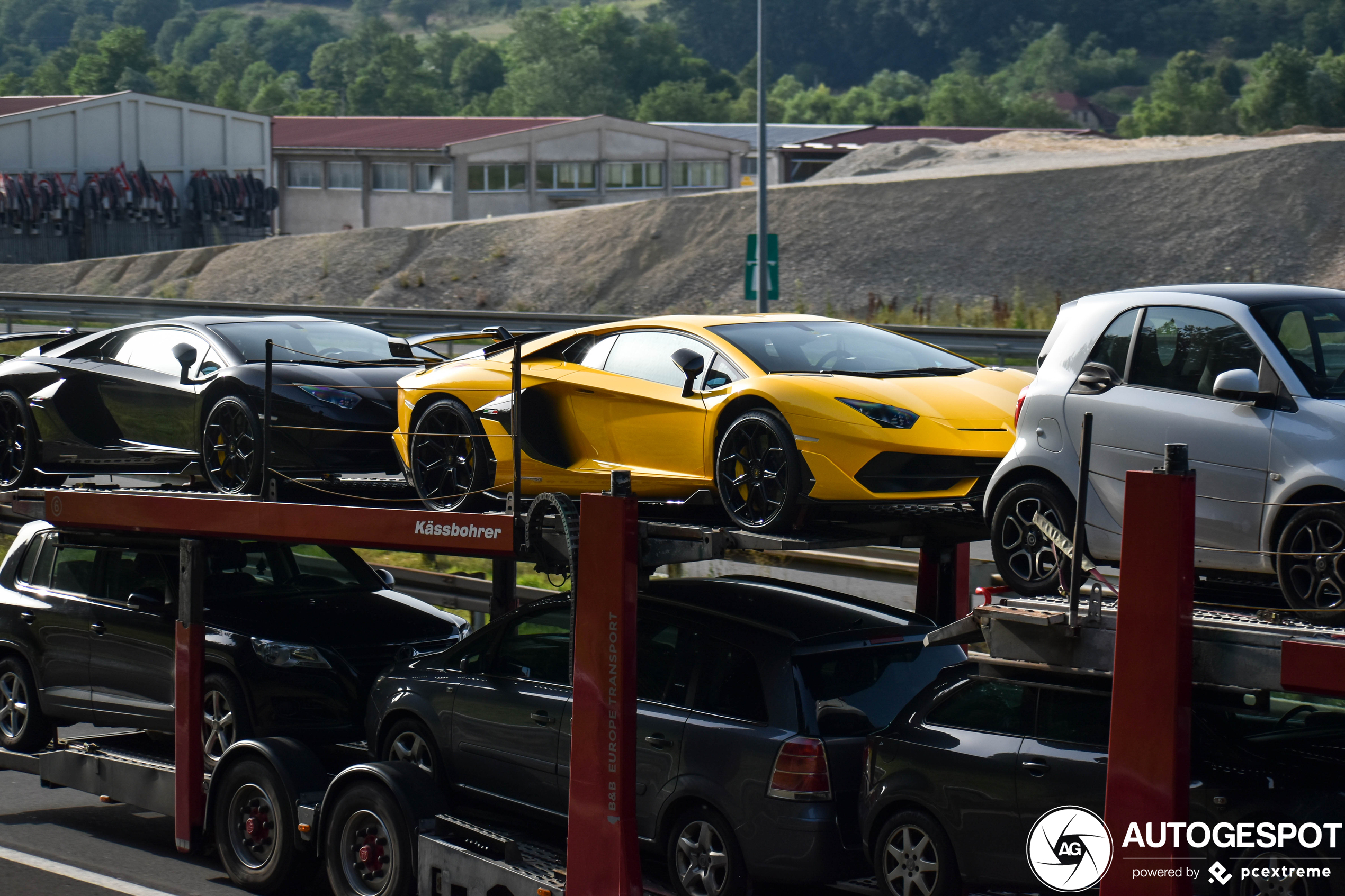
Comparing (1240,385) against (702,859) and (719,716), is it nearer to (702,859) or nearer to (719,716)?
(719,716)

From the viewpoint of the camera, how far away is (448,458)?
28.2 ft

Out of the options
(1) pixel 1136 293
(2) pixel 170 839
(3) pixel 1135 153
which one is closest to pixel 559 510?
(1) pixel 1136 293

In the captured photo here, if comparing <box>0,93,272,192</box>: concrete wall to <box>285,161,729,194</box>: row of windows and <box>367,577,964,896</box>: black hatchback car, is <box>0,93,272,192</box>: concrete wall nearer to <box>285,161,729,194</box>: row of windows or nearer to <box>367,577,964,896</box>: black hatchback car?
<box>285,161,729,194</box>: row of windows

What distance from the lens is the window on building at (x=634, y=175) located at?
69.5m

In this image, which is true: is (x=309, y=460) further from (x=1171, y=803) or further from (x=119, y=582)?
(x=1171, y=803)

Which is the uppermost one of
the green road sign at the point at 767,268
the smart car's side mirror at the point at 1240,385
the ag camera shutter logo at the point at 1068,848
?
the green road sign at the point at 767,268

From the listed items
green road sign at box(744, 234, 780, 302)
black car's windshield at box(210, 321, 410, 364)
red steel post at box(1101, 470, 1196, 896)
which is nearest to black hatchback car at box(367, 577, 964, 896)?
red steel post at box(1101, 470, 1196, 896)

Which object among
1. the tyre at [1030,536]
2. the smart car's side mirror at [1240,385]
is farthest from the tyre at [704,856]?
the smart car's side mirror at [1240,385]

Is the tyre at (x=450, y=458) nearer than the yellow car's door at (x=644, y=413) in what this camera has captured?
No

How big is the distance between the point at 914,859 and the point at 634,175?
65836 millimetres

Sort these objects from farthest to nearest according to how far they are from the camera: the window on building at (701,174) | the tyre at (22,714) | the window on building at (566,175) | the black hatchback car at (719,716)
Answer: the window on building at (701,174) → the window on building at (566,175) → the tyre at (22,714) → the black hatchback car at (719,716)

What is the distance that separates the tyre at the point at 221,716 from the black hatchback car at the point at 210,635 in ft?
0.03

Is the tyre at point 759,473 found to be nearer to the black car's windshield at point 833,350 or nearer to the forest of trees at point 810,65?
the black car's windshield at point 833,350

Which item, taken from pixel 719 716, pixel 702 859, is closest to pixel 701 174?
pixel 719 716
